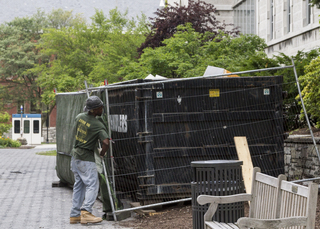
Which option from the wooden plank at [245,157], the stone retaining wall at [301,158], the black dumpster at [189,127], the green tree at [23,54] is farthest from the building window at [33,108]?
the wooden plank at [245,157]

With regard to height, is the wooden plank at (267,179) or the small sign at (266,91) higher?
the small sign at (266,91)

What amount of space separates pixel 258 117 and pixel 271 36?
14.6 m

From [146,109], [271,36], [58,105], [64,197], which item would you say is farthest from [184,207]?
[271,36]

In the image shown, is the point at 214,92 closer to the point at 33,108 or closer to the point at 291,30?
the point at 291,30

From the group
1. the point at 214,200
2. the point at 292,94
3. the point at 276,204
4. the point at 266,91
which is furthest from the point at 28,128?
the point at 276,204

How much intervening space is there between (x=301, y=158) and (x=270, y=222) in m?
6.43

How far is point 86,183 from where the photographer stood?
757 centimetres

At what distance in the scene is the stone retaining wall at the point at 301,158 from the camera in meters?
9.28

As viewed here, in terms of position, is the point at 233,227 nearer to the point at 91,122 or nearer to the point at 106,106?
the point at 91,122

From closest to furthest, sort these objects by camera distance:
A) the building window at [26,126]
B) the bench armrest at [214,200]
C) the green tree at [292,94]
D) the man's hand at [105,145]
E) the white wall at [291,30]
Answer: the bench armrest at [214,200], the man's hand at [105,145], the green tree at [292,94], the white wall at [291,30], the building window at [26,126]

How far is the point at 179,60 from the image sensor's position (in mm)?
19688

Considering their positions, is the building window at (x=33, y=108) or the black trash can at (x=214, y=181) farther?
the building window at (x=33, y=108)

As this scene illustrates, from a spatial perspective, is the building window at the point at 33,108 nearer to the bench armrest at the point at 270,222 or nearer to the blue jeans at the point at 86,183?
the blue jeans at the point at 86,183

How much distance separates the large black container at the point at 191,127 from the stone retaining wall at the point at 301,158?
92 cm
